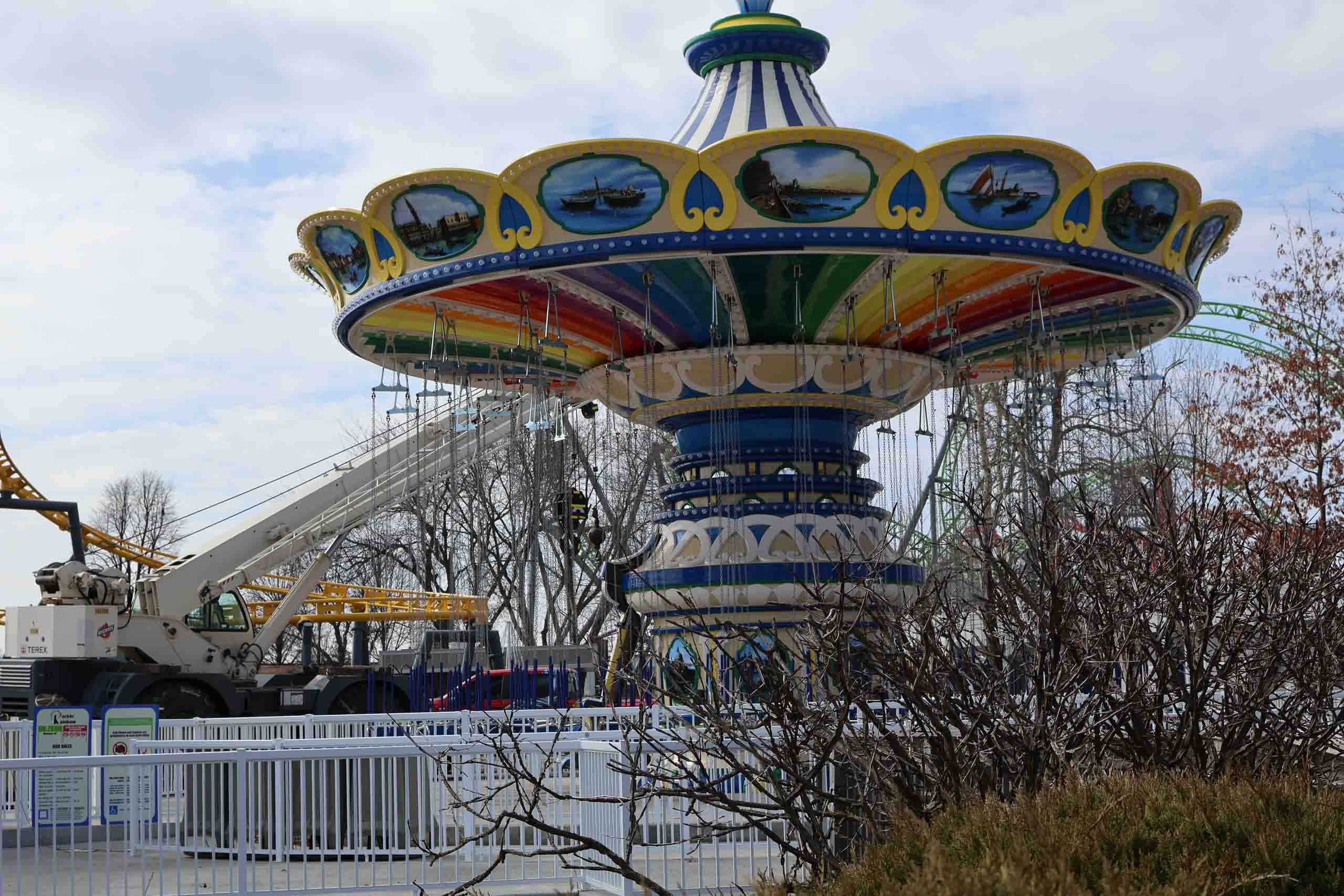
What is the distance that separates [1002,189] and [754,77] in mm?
3679

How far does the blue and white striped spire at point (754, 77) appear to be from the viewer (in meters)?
16.3

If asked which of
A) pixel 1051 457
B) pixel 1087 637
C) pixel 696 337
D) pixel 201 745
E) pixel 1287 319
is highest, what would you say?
pixel 1287 319

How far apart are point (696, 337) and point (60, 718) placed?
24.2 feet

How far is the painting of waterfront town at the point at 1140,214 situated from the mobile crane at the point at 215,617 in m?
6.17

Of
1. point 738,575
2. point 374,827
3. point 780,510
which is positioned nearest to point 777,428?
point 780,510

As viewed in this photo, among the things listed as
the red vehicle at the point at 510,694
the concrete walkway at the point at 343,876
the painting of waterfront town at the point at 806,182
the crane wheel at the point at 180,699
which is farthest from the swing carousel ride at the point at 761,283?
the crane wheel at the point at 180,699

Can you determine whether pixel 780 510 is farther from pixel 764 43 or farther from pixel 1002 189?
pixel 764 43

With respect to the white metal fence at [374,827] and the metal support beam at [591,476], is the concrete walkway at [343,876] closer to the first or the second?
the white metal fence at [374,827]

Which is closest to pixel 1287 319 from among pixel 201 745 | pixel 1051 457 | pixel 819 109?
pixel 1051 457

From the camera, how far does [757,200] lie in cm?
1378

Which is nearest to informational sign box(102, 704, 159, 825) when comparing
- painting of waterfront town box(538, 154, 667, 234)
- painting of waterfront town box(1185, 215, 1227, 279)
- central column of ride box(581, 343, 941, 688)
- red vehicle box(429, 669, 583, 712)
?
red vehicle box(429, 669, 583, 712)

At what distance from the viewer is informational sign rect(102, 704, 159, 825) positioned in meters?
10.3

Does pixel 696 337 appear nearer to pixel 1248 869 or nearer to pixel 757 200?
pixel 757 200

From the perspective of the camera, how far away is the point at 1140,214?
587 inches
